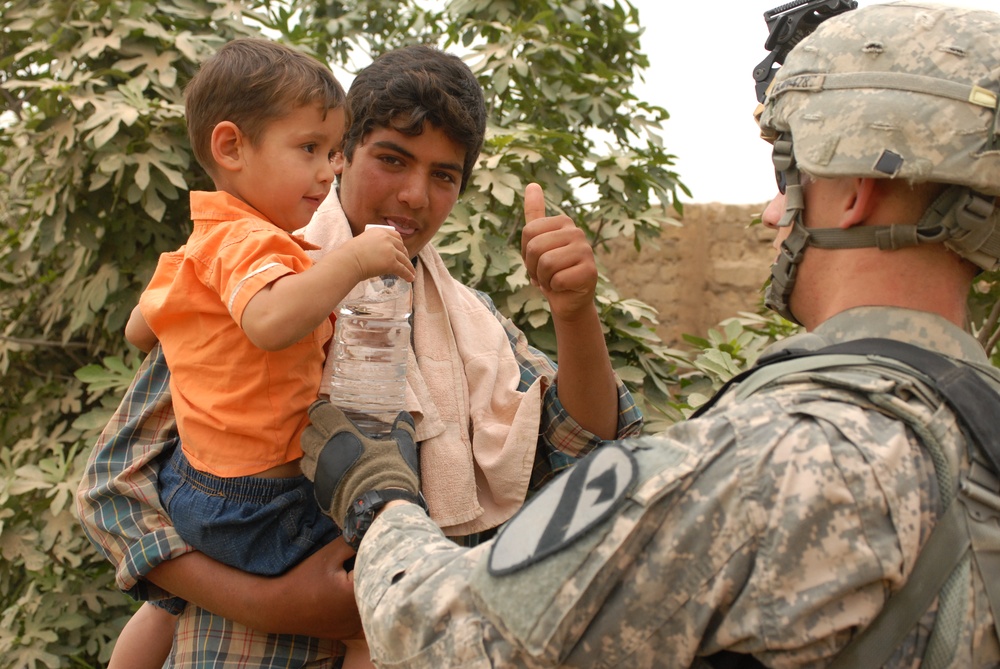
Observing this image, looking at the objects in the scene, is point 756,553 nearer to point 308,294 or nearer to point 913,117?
point 913,117

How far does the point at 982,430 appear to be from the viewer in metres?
1.26

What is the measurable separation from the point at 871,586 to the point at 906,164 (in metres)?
0.59

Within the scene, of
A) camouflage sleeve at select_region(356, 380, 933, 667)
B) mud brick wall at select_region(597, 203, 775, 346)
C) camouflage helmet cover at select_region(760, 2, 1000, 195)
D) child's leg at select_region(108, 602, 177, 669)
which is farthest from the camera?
mud brick wall at select_region(597, 203, 775, 346)

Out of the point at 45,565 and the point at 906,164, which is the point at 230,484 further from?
the point at 45,565

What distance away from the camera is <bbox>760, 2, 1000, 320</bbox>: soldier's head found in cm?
136

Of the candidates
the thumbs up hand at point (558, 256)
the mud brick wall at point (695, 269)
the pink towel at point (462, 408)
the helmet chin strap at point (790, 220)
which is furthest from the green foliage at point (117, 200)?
the mud brick wall at point (695, 269)

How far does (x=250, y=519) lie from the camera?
1.86 meters

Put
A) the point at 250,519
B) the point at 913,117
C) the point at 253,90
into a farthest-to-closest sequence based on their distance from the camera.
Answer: the point at 253,90
the point at 250,519
the point at 913,117

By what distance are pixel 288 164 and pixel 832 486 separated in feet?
4.18

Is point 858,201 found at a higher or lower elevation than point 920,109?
lower

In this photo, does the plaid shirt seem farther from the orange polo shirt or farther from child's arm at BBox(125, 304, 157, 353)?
the orange polo shirt

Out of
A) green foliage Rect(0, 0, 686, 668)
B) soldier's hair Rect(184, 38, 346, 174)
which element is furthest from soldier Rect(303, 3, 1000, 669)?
green foliage Rect(0, 0, 686, 668)

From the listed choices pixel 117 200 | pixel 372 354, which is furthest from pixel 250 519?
pixel 117 200

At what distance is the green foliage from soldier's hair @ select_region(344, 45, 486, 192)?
3.62 ft
